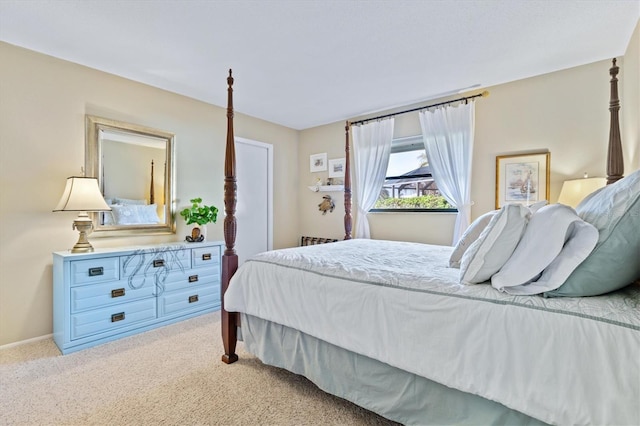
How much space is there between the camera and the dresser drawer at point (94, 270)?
7.95ft

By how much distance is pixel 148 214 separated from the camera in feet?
10.7

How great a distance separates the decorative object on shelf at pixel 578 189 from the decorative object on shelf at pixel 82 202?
12.8 ft

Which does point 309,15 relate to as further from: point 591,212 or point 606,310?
point 606,310

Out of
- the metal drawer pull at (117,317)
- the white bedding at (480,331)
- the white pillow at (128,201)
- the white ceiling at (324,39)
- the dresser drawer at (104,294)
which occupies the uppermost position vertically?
the white ceiling at (324,39)

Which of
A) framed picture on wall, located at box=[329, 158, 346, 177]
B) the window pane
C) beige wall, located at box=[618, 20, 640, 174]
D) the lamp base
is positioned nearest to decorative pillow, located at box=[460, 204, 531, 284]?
beige wall, located at box=[618, 20, 640, 174]

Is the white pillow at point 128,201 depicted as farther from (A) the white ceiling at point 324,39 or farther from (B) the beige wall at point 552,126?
(B) the beige wall at point 552,126

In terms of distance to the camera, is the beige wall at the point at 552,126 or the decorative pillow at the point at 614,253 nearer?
the decorative pillow at the point at 614,253

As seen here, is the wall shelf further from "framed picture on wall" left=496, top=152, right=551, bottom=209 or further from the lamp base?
the lamp base

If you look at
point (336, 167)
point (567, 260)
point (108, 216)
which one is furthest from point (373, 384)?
point (336, 167)

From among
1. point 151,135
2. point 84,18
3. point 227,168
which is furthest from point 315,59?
point 151,135

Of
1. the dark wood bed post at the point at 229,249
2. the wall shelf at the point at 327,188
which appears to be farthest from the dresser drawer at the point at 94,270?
the wall shelf at the point at 327,188

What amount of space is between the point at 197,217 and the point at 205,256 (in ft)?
1.44

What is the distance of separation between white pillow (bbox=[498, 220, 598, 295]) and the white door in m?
3.59

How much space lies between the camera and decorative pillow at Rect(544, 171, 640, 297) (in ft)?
3.47
